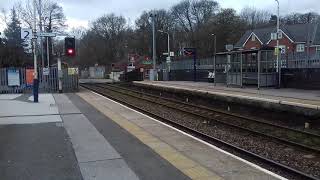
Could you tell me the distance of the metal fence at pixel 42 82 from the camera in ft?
123

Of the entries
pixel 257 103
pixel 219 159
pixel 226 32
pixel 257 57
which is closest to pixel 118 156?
pixel 219 159

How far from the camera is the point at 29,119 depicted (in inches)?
672

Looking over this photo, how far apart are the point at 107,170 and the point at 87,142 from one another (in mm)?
3198

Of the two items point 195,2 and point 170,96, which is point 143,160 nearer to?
point 170,96

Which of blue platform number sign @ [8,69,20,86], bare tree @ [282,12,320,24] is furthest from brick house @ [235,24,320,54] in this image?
blue platform number sign @ [8,69,20,86]

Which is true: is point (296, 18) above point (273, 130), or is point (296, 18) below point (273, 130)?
above

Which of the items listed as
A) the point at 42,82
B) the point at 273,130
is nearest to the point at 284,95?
the point at 273,130

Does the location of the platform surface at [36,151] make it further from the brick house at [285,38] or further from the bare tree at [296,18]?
the bare tree at [296,18]

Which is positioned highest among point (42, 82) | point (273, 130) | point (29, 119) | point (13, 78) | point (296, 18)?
point (296, 18)

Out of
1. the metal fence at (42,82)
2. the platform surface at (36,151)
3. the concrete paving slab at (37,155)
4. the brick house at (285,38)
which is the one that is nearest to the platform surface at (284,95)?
the platform surface at (36,151)

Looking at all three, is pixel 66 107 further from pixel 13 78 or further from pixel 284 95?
pixel 13 78

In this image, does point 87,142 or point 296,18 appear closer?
point 87,142

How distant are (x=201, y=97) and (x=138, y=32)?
83.3m

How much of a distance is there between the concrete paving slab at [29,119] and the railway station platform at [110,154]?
0.29 meters
